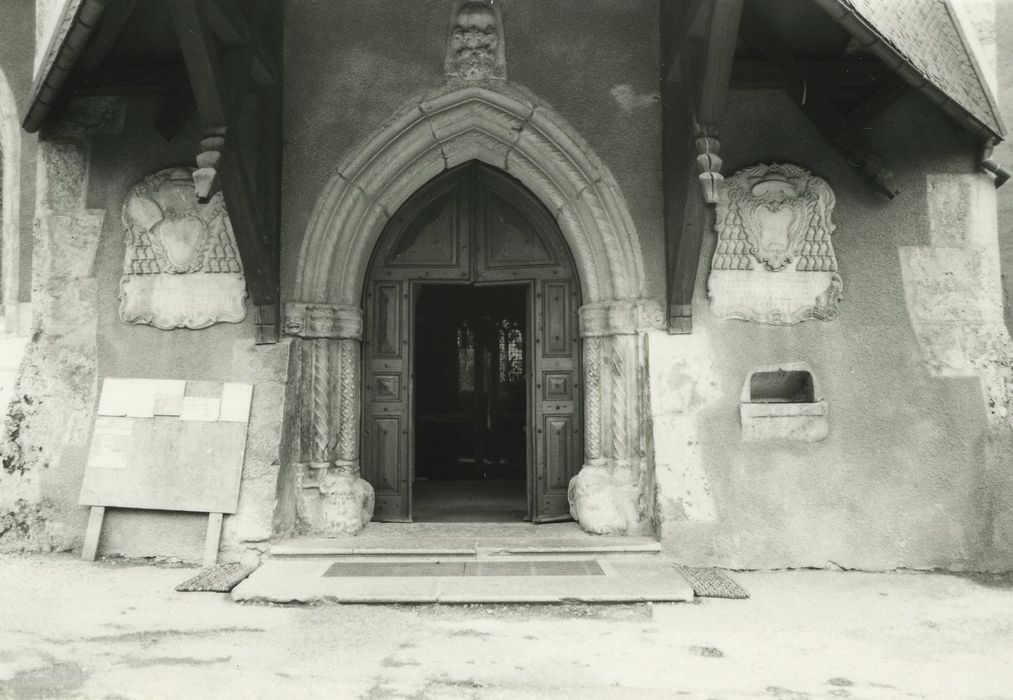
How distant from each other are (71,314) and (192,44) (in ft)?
6.49

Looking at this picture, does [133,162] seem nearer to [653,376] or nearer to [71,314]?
[71,314]

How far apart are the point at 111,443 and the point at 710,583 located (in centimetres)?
348

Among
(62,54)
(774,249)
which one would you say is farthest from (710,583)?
(62,54)

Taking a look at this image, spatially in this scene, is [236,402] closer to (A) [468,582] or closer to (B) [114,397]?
(B) [114,397]

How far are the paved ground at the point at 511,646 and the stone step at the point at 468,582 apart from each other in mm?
67

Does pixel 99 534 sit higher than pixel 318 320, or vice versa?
pixel 318 320

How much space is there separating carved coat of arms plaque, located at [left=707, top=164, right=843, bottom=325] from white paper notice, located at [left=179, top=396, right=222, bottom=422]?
299 cm

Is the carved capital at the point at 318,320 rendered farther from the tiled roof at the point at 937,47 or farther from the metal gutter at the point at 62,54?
the tiled roof at the point at 937,47

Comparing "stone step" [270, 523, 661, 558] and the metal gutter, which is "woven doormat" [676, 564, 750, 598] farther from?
the metal gutter

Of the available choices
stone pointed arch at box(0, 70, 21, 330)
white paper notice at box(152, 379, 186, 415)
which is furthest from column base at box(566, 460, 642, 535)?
stone pointed arch at box(0, 70, 21, 330)

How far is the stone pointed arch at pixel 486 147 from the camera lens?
466cm

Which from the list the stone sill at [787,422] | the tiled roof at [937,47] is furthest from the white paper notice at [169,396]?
the tiled roof at [937,47]

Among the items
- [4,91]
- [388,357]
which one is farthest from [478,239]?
[4,91]

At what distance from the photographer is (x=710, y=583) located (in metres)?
3.95
